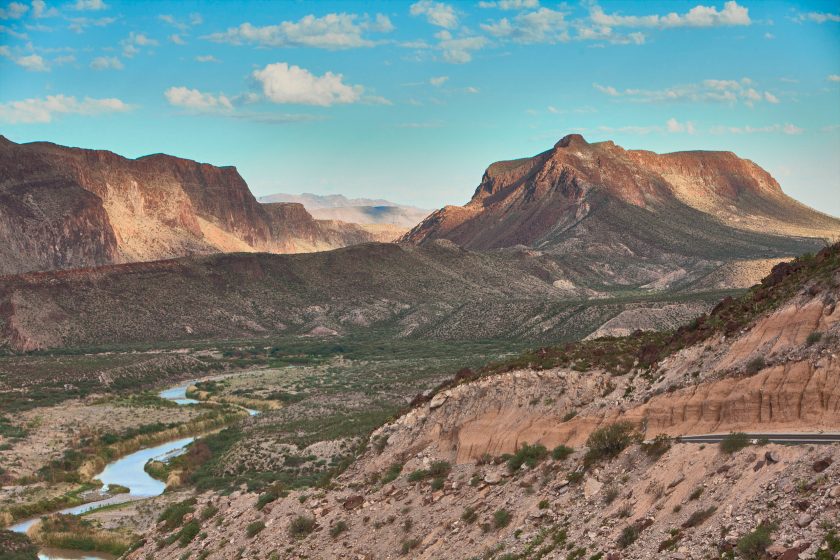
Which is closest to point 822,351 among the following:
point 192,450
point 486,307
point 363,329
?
point 192,450

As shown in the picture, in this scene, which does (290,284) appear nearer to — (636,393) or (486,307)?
(486,307)

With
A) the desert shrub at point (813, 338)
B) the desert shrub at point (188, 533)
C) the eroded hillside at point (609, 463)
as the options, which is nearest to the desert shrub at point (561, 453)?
the eroded hillside at point (609, 463)

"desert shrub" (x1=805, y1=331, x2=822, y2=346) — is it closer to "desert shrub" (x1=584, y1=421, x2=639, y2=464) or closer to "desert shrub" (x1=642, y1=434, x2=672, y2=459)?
"desert shrub" (x1=642, y1=434, x2=672, y2=459)

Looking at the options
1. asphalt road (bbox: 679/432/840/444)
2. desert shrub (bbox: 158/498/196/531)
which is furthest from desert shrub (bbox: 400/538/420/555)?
desert shrub (bbox: 158/498/196/531)

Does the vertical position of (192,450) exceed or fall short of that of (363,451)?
it falls short

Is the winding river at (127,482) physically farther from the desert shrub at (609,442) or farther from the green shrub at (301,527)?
the desert shrub at (609,442)

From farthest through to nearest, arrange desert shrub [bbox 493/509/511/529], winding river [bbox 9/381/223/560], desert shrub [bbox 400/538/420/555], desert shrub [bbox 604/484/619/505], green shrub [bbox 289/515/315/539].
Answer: winding river [bbox 9/381/223/560] < green shrub [bbox 289/515/315/539] < desert shrub [bbox 400/538/420/555] < desert shrub [bbox 493/509/511/529] < desert shrub [bbox 604/484/619/505]
